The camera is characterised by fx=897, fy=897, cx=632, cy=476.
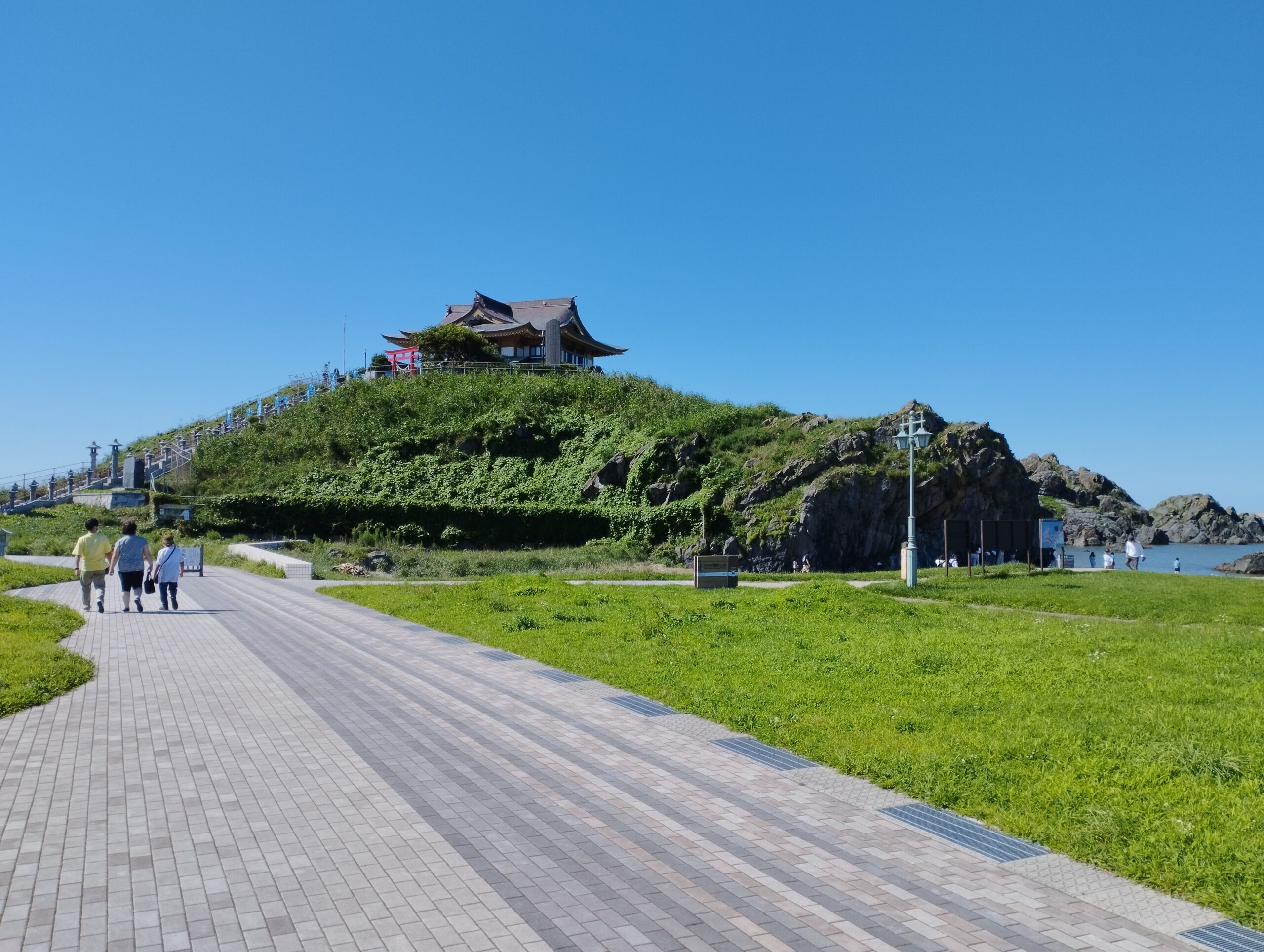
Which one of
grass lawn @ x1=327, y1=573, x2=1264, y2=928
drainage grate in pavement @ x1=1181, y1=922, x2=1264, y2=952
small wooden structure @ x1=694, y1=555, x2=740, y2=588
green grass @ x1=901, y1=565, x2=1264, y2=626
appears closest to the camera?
drainage grate in pavement @ x1=1181, y1=922, x2=1264, y2=952

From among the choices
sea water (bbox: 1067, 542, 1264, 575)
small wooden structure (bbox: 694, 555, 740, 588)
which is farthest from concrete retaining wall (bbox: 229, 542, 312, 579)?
sea water (bbox: 1067, 542, 1264, 575)

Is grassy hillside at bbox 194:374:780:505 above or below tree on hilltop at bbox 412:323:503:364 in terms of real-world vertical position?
below

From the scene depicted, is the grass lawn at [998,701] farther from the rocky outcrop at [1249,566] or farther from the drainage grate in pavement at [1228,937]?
the rocky outcrop at [1249,566]

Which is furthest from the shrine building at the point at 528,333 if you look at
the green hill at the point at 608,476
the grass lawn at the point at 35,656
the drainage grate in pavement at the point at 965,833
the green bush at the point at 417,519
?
the drainage grate in pavement at the point at 965,833

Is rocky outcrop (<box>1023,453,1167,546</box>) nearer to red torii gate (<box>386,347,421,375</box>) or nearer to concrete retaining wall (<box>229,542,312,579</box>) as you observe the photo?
red torii gate (<box>386,347,421,375</box>)

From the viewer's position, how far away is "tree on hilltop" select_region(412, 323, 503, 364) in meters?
60.0

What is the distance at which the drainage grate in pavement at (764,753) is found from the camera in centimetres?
716

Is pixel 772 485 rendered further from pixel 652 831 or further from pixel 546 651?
pixel 652 831

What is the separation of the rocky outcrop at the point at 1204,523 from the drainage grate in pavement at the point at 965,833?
11418cm

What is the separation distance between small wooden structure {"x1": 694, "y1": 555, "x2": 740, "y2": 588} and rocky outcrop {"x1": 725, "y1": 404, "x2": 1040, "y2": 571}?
14.0 metres

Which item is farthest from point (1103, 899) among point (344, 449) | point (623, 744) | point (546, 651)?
point (344, 449)

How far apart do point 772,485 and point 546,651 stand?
1083 inches

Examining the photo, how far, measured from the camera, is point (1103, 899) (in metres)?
4.68

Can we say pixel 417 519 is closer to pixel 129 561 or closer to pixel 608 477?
pixel 608 477
